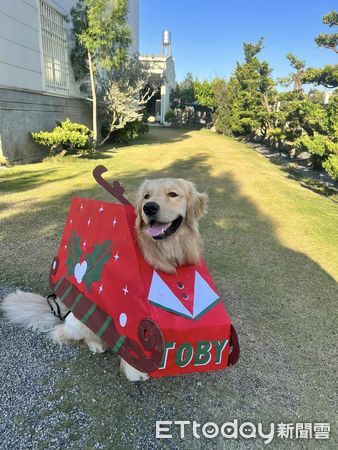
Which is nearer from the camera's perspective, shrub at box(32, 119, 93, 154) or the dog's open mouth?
the dog's open mouth

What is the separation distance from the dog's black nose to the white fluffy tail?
151 centimetres

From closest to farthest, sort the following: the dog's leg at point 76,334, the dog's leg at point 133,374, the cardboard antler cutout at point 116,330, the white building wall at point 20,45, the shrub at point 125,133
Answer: the cardboard antler cutout at point 116,330
the dog's leg at point 133,374
the dog's leg at point 76,334
the white building wall at point 20,45
the shrub at point 125,133

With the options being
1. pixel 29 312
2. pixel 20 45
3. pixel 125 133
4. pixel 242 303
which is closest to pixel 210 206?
pixel 242 303

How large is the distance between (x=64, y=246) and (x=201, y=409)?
72.1 inches

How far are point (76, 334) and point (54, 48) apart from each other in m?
13.6

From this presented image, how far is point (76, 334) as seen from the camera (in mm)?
2793

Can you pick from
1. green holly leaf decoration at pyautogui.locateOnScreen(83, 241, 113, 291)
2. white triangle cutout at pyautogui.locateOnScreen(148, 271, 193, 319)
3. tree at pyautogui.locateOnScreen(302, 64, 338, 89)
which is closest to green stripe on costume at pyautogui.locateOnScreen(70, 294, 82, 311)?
green holly leaf decoration at pyautogui.locateOnScreen(83, 241, 113, 291)

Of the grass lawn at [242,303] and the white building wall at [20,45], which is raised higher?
the white building wall at [20,45]

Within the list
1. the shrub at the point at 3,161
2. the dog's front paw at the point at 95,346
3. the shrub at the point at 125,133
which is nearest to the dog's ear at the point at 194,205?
the dog's front paw at the point at 95,346

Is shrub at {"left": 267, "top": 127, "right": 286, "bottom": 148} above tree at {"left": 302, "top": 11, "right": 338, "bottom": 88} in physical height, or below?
below

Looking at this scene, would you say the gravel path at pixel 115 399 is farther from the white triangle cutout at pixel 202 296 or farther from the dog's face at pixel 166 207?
the dog's face at pixel 166 207

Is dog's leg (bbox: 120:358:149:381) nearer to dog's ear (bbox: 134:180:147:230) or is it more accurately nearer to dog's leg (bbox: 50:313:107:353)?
dog's leg (bbox: 50:313:107:353)

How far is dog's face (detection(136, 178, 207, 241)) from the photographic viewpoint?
2.35 m
